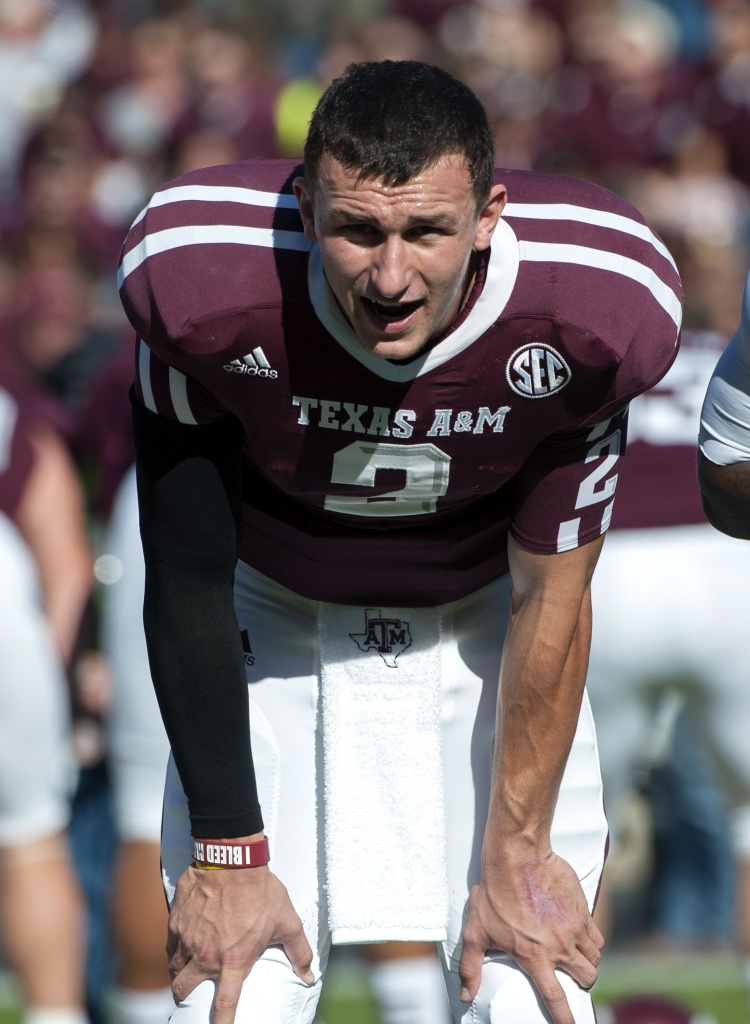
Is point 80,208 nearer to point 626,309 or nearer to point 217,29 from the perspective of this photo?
point 217,29

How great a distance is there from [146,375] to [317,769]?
0.67m

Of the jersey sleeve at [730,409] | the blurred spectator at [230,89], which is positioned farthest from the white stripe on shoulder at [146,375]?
the blurred spectator at [230,89]

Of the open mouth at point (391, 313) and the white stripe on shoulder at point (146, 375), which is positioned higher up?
the open mouth at point (391, 313)

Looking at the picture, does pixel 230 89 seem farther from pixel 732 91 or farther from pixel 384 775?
pixel 384 775

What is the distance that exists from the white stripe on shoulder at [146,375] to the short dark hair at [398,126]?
328mm

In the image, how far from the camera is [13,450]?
3.24m

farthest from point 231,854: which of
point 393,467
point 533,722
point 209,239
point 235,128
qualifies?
point 235,128

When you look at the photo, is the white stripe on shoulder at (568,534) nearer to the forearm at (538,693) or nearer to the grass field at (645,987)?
the forearm at (538,693)

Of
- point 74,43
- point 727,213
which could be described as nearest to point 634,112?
point 727,213

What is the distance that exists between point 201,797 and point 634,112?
5.52 m

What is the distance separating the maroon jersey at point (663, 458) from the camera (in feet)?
10.3

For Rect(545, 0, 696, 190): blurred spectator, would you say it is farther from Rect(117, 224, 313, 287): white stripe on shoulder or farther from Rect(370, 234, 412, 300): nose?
Rect(370, 234, 412, 300): nose

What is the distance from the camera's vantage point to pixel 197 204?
1.95m

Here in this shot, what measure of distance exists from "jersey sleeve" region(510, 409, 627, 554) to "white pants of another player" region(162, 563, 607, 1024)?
24 cm
